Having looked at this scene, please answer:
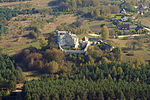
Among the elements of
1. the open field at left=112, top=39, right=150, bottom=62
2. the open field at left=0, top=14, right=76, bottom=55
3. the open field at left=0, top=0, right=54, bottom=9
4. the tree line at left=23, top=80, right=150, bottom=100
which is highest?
the open field at left=0, top=0, right=54, bottom=9

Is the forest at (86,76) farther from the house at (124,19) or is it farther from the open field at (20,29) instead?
the house at (124,19)

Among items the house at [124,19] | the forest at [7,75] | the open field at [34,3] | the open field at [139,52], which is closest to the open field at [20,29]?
the forest at [7,75]

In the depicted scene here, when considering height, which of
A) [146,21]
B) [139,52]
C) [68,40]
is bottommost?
[139,52]

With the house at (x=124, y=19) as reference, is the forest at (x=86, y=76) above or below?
below

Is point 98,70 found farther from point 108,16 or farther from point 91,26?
point 108,16

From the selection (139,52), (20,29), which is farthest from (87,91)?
(20,29)

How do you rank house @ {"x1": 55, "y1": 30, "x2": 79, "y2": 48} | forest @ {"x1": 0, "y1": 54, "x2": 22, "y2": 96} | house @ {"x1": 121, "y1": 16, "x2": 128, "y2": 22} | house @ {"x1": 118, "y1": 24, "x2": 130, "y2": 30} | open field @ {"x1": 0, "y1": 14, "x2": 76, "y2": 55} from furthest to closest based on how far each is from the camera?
1. house @ {"x1": 121, "y1": 16, "x2": 128, "y2": 22}
2. house @ {"x1": 118, "y1": 24, "x2": 130, "y2": 30}
3. open field @ {"x1": 0, "y1": 14, "x2": 76, "y2": 55}
4. house @ {"x1": 55, "y1": 30, "x2": 79, "y2": 48}
5. forest @ {"x1": 0, "y1": 54, "x2": 22, "y2": 96}

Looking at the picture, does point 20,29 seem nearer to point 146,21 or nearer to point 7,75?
point 7,75

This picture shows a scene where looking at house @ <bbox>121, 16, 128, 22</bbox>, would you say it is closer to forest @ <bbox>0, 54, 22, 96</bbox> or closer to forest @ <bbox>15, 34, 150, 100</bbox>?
forest @ <bbox>15, 34, 150, 100</bbox>

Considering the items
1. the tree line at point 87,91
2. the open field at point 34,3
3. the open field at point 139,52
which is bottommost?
the tree line at point 87,91

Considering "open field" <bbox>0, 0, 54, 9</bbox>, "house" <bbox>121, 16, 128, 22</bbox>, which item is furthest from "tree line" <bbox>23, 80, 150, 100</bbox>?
"open field" <bbox>0, 0, 54, 9</bbox>

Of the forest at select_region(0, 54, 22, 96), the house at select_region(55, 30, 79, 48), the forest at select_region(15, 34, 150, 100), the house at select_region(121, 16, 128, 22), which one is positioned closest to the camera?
the forest at select_region(15, 34, 150, 100)

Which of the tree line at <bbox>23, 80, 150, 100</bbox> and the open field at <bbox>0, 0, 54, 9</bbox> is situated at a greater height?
the open field at <bbox>0, 0, 54, 9</bbox>
